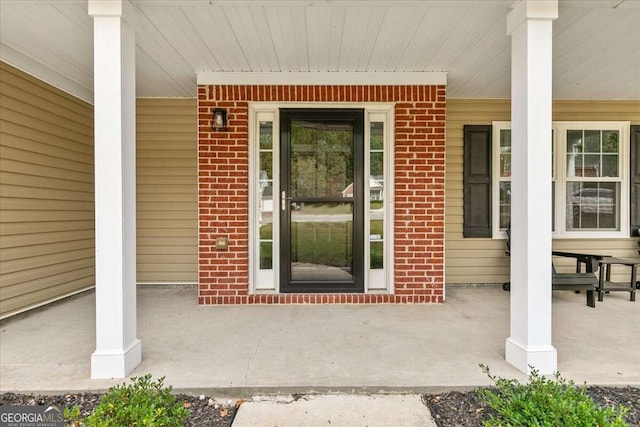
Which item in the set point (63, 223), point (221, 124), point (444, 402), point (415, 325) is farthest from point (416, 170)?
point (63, 223)

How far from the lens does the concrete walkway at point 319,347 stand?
7.35ft

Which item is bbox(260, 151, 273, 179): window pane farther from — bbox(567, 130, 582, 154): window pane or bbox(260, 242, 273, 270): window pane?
bbox(567, 130, 582, 154): window pane

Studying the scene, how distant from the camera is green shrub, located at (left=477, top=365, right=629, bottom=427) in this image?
1644mm

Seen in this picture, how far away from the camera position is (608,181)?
4781 millimetres

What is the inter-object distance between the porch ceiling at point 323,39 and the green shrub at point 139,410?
2.48 m

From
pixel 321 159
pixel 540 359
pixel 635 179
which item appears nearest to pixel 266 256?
pixel 321 159

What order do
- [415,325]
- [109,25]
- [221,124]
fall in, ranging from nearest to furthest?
[109,25] → [415,325] → [221,124]

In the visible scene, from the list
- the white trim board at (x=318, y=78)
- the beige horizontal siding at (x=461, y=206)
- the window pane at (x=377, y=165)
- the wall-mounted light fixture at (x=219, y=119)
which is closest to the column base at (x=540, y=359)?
the window pane at (x=377, y=165)

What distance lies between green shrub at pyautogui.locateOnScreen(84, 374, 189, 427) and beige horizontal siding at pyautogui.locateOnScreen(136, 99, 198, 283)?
296 centimetres

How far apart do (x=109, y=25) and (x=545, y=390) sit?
3.32 m

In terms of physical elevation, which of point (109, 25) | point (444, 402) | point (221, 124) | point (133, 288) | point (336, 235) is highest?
point (109, 25)

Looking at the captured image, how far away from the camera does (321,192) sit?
13.2 ft

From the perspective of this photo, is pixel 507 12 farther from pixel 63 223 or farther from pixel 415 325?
pixel 63 223

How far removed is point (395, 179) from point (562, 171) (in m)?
2.49
